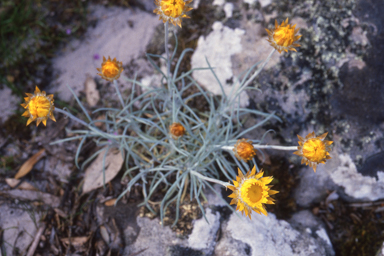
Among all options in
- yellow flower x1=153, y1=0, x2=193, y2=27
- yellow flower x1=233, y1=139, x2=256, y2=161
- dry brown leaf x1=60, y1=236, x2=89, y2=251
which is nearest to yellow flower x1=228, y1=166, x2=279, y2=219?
yellow flower x1=233, y1=139, x2=256, y2=161

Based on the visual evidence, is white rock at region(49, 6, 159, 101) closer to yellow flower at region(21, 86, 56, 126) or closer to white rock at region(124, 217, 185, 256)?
yellow flower at region(21, 86, 56, 126)

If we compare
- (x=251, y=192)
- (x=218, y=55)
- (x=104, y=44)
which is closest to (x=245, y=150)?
(x=251, y=192)

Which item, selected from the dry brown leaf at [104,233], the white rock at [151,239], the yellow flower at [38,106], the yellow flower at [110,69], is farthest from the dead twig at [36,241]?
the yellow flower at [110,69]

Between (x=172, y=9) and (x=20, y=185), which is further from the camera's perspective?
(x=20, y=185)

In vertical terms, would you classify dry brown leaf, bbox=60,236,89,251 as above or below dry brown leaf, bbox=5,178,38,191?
below

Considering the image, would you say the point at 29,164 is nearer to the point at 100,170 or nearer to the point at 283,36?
the point at 100,170

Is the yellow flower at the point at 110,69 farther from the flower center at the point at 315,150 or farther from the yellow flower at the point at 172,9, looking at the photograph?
the flower center at the point at 315,150
